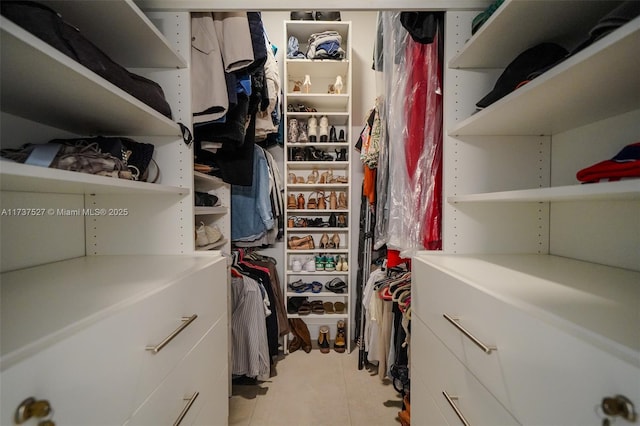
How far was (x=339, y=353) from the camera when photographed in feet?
6.48

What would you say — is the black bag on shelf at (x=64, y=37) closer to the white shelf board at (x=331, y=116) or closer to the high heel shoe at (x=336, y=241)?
the white shelf board at (x=331, y=116)

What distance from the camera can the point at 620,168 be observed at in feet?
1.53

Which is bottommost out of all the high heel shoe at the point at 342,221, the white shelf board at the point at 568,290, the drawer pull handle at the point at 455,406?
the drawer pull handle at the point at 455,406

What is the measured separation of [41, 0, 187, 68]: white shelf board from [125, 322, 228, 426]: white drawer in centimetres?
97

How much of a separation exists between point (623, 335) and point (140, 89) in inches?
47.4

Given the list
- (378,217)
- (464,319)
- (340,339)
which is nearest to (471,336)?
(464,319)

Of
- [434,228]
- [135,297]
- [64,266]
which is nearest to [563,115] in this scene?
[434,228]

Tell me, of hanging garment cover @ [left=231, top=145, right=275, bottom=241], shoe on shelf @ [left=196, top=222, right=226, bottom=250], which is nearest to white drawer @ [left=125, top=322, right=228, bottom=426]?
shoe on shelf @ [left=196, top=222, right=226, bottom=250]

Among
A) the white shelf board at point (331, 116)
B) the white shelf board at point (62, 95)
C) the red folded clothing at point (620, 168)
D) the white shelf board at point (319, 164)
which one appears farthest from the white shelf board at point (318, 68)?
the red folded clothing at point (620, 168)

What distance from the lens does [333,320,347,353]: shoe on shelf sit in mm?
1980

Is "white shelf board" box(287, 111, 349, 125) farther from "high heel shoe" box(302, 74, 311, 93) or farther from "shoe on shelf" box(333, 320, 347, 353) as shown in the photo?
"shoe on shelf" box(333, 320, 347, 353)

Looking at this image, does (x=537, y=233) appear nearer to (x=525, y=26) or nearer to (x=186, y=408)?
(x=525, y=26)

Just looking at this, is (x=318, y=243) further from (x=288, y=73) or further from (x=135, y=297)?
(x=135, y=297)

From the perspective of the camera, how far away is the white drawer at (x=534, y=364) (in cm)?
34
